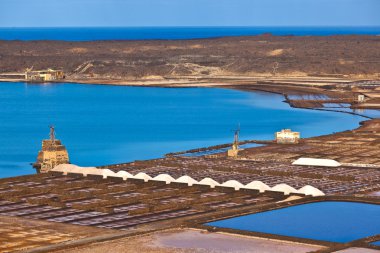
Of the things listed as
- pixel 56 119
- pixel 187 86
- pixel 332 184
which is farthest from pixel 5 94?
pixel 332 184

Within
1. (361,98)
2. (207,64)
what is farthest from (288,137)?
(207,64)

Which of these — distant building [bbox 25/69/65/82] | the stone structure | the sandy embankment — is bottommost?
the sandy embankment

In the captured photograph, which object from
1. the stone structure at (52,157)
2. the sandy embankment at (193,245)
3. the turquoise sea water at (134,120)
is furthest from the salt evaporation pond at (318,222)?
the turquoise sea water at (134,120)

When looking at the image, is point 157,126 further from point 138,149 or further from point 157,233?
point 157,233

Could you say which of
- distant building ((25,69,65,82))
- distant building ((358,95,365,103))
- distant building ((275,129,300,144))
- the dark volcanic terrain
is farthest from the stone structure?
distant building ((25,69,65,82))

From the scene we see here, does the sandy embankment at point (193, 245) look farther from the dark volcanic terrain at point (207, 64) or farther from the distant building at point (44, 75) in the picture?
the distant building at point (44, 75)

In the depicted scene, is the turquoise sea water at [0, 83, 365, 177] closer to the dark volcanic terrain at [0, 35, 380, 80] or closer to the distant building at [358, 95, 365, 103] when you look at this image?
the distant building at [358, 95, 365, 103]

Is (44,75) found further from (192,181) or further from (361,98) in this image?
(192,181)
